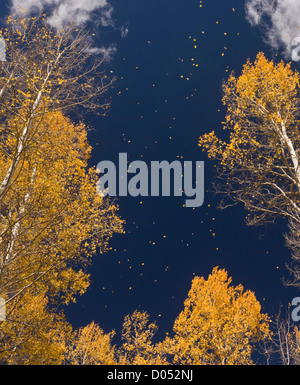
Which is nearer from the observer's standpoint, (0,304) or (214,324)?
(0,304)

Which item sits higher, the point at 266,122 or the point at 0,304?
the point at 266,122

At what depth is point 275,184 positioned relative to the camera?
539 cm
